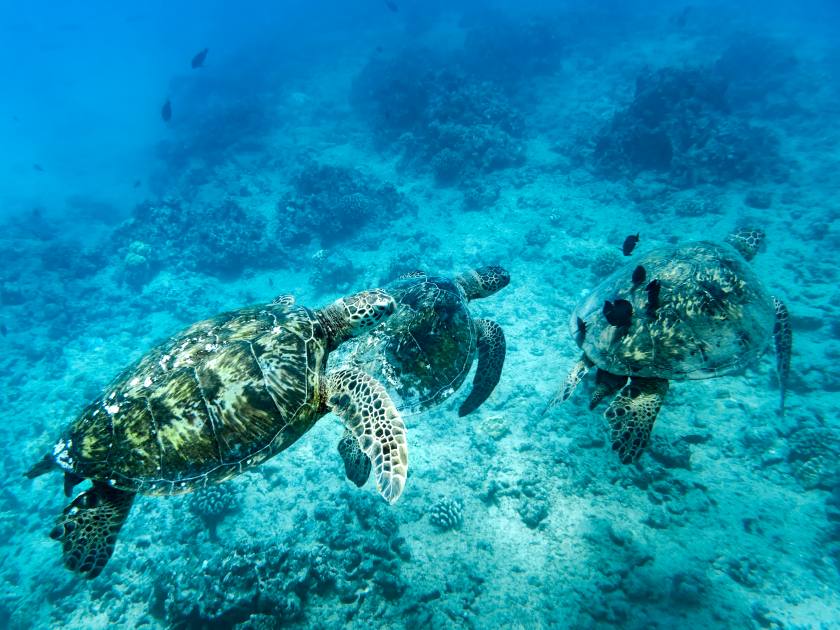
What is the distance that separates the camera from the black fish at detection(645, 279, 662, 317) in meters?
4.50

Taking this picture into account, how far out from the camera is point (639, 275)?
500cm

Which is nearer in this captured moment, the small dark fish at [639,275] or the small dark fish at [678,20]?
the small dark fish at [639,275]

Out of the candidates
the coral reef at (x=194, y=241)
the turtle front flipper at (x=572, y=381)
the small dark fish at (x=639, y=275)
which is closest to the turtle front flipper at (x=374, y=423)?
the turtle front flipper at (x=572, y=381)

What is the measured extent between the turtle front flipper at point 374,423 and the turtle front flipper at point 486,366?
1840 millimetres

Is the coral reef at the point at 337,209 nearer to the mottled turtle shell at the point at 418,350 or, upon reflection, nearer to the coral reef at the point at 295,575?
the mottled turtle shell at the point at 418,350

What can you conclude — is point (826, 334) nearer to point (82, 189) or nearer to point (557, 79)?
point (557, 79)

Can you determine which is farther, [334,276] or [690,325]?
[334,276]

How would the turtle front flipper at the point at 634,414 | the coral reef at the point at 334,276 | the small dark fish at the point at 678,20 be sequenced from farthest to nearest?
the small dark fish at the point at 678,20
the coral reef at the point at 334,276
the turtle front flipper at the point at 634,414

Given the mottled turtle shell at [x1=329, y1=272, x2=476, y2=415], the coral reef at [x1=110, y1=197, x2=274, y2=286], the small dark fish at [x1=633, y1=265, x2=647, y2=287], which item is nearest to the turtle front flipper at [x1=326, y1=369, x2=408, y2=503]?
the mottled turtle shell at [x1=329, y1=272, x2=476, y2=415]

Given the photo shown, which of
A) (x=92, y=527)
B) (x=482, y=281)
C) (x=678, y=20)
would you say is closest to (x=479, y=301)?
(x=482, y=281)

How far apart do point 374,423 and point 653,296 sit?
3.74m

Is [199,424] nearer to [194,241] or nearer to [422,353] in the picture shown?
[422,353]

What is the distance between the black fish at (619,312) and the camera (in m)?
4.61

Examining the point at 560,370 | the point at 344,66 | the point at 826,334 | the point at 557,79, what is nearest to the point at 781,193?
the point at 826,334
